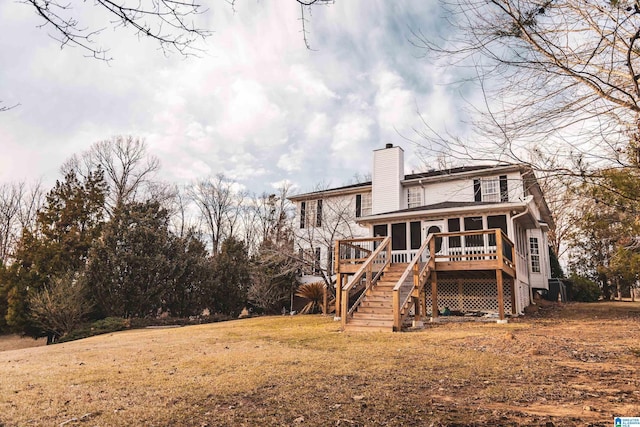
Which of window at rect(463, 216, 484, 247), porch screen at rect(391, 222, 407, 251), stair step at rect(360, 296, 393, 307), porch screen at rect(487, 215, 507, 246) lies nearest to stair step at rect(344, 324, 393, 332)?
stair step at rect(360, 296, 393, 307)

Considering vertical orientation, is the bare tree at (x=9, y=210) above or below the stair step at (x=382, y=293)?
above

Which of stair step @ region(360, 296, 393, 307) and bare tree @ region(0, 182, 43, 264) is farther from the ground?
bare tree @ region(0, 182, 43, 264)

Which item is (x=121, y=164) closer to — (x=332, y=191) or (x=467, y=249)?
(x=332, y=191)

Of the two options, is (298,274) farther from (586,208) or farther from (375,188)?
(586,208)

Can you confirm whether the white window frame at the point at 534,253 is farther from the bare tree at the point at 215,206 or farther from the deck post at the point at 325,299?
the bare tree at the point at 215,206

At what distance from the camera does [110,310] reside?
56.8ft

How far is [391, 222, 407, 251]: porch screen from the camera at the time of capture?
17312mm

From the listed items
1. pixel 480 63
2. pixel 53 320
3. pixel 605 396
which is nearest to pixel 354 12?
pixel 480 63

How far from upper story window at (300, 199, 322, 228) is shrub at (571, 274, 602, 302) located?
1469 cm

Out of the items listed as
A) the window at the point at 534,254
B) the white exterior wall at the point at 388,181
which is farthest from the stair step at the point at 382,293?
the window at the point at 534,254

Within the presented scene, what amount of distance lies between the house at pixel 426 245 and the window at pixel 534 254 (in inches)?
2.4

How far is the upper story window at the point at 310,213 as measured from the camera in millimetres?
22969

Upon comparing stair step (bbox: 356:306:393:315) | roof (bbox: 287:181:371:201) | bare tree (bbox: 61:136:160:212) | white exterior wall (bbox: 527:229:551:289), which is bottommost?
stair step (bbox: 356:306:393:315)

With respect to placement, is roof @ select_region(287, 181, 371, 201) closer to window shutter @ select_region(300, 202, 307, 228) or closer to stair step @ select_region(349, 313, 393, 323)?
window shutter @ select_region(300, 202, 307, 228)
